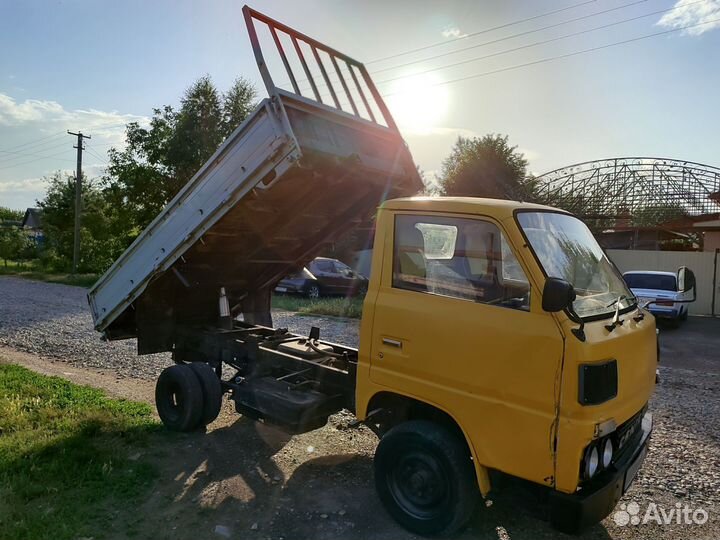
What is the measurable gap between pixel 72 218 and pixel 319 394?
36.1 metres

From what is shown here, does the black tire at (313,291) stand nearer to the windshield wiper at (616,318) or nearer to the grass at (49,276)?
the grass at (49,276)

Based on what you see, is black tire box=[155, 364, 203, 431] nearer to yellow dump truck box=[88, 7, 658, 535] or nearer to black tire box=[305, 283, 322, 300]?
yellow dump truck box=[88, 7, 658, 535]

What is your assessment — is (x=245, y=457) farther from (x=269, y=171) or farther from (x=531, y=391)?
(x=531, y=391)

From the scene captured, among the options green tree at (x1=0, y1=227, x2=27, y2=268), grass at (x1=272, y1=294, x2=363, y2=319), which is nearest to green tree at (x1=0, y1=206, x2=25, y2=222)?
green tree at (x1=0, y1=227, x2=27, y2=268)

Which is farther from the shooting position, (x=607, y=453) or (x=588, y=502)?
(x=607, y=453)

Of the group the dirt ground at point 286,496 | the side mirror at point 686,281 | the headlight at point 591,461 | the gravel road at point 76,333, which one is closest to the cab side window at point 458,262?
the headlight at point 591,461

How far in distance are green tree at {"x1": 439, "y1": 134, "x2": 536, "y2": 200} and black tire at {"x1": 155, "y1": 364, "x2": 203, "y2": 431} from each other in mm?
27501

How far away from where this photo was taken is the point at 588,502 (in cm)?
289

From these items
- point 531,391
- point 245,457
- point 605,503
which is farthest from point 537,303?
point 245,457

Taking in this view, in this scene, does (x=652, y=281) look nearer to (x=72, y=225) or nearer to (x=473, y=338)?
(x=473, y=338)

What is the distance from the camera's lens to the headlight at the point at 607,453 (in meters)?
3.15

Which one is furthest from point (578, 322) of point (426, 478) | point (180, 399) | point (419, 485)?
point (180, 399)

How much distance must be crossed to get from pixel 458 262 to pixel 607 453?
153 centimetres

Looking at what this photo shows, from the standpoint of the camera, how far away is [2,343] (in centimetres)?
992
